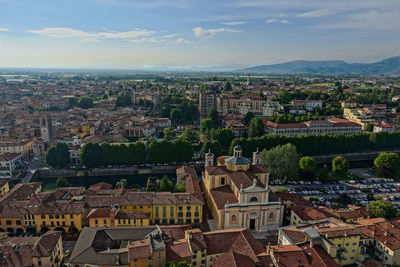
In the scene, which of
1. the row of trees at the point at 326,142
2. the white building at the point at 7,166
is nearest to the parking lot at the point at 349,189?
the row of trees at the point at 326,142

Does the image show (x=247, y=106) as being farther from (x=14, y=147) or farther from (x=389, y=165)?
(x=14, y=147)

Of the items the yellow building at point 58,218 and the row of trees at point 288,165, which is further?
the row of trees at point 288,165

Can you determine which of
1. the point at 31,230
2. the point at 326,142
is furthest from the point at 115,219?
the point at 326,142

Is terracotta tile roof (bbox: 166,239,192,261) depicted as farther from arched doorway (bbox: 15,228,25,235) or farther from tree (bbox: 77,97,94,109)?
tree (bbox: 77,97,94,109)

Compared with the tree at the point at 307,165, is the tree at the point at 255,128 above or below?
above

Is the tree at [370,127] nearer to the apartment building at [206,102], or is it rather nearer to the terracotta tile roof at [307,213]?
the apartment building at [206,102]

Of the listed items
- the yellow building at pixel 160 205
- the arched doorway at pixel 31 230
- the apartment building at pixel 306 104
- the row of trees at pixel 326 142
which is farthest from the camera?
the apartment building at pixel 306 104

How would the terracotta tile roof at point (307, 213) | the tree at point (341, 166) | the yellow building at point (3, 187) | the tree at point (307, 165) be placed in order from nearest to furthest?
the terracotta tile roof at point (307, 213), the yellow building at point (3, 187), the tree at point (307, 165), the tree at point (341, 166)
